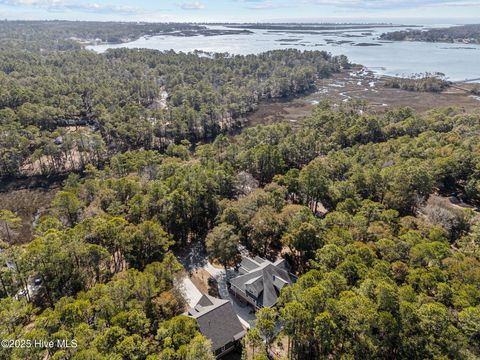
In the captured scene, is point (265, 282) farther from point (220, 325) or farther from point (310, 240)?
point (310, 240)

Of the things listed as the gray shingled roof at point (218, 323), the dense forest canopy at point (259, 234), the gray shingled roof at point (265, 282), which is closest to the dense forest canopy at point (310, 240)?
the dense forest canopy at point (259, 234)

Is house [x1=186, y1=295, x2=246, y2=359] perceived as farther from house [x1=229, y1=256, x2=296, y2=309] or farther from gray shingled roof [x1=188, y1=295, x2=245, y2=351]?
house [x1=229, y1=256, x2=296, y2=309]

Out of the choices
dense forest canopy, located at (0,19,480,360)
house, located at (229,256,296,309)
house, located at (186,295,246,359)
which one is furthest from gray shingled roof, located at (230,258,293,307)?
house, located at (186,295,246,359)

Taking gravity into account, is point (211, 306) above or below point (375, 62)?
below

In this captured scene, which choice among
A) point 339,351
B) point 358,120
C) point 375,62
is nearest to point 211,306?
point 339,351

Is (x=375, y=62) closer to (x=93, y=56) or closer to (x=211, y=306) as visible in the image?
(x=93, y=56)
